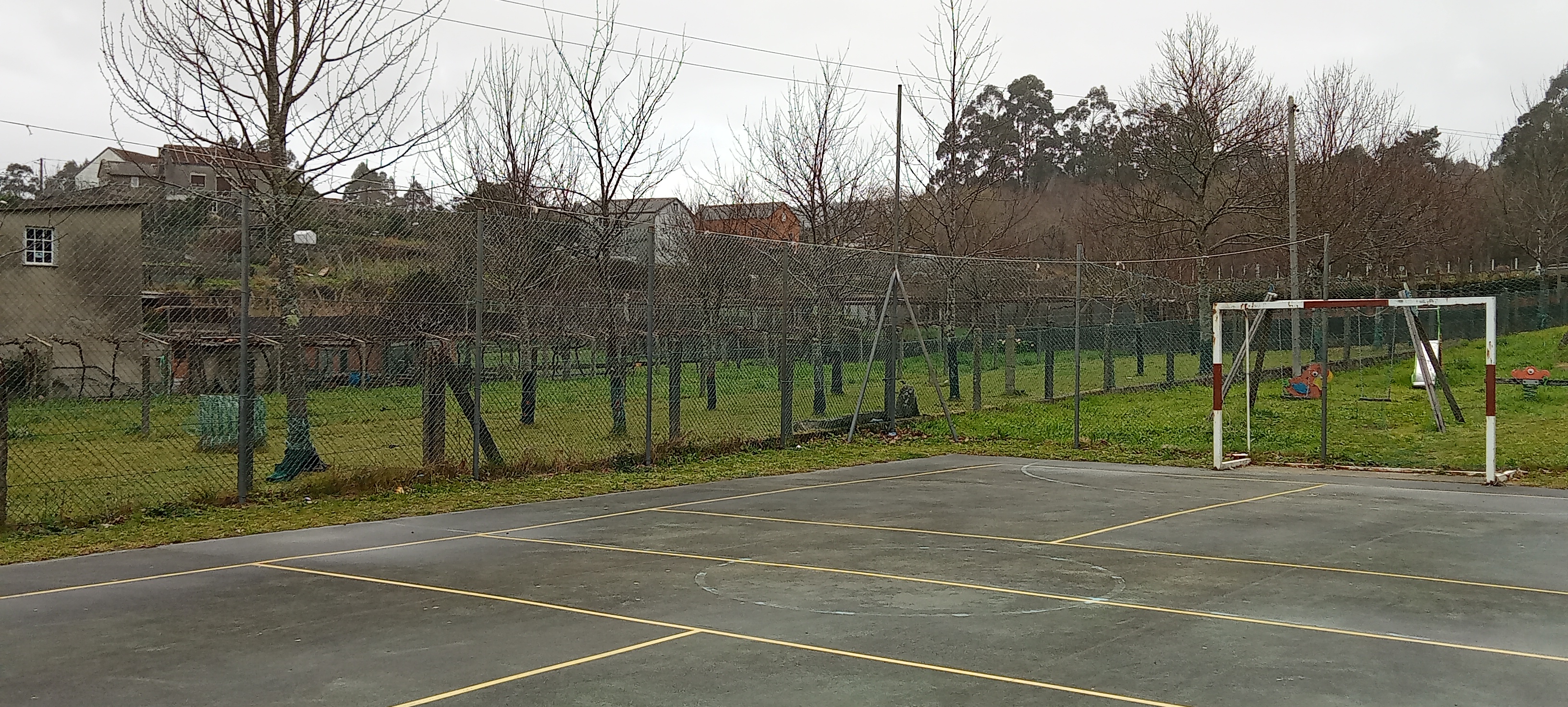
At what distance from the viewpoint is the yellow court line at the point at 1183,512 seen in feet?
31.2

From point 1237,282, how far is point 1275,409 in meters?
17.7

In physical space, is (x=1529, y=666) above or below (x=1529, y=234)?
below

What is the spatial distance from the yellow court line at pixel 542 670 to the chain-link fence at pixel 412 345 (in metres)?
6.33

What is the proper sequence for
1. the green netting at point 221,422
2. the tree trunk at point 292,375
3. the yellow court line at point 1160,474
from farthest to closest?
the yellow court line at point 1160,474 → the green netting at point 221,422 → the tree trunk at point 292,375

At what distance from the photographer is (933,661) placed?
18.2ft

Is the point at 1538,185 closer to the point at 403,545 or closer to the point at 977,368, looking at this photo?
the point at 977,368

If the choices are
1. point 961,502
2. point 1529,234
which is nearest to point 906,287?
point 961,502

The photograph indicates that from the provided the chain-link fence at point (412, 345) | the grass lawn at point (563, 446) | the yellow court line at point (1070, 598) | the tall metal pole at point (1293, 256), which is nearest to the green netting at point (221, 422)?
the chain-link fence at point (412, 345)

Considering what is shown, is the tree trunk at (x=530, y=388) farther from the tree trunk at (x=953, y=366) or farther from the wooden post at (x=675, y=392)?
the tree trunk at (x=953, y=366)

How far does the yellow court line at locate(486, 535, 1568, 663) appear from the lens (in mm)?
5789

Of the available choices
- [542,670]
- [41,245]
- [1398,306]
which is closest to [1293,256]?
[1398,306]

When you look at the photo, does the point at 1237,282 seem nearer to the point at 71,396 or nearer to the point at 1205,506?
the point at 1205,506

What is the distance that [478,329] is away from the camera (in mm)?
12234

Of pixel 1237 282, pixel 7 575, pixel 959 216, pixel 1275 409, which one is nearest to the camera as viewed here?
pixel 7 575
